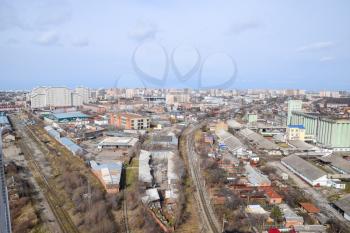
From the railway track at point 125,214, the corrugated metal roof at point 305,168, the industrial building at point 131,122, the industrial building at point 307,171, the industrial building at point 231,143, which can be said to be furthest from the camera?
the industrial building at point 131,122

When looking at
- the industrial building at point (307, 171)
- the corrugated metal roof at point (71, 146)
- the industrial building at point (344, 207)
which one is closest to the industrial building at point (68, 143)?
the corrugated metal roof at point (71, 146)

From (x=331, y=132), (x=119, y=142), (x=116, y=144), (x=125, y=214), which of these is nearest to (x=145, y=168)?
(x=125, y=214)

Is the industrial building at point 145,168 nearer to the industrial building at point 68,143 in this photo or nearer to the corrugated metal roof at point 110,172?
the corrugated metal roof at point 110,172

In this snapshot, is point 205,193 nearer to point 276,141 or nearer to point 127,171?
point 127,171

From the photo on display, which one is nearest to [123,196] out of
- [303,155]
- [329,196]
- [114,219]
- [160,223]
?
[114,219]

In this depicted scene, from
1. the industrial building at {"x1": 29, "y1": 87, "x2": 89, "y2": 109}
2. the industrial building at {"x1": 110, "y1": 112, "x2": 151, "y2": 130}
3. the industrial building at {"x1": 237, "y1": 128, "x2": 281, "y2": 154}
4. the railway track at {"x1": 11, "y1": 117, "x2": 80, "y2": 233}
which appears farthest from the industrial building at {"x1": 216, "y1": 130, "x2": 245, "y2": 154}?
the industrial building at {"x1": 29, "y1": 87, "x2": 89, "y2": 109}

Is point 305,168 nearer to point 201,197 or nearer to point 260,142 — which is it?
point 201,197

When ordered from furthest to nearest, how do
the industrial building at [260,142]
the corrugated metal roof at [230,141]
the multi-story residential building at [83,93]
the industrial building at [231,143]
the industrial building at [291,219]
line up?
the multi-story residential building at [83,93] → the industrial building at [260,142] → the corrugated metal roof at [230,141] → the industrial building at [231,143] → the industrial building at [291,219]
